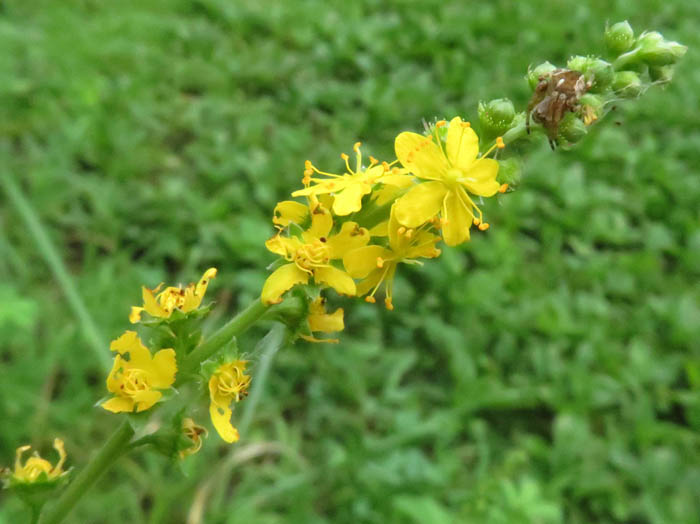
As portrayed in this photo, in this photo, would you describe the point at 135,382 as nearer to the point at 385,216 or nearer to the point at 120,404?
the point at 120,404

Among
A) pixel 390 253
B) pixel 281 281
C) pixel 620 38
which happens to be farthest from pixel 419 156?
pixel 620 38

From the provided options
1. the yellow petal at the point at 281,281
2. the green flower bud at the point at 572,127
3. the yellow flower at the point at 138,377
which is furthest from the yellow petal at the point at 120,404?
the green flower bud at the point at 572,127

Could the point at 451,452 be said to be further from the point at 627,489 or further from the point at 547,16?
the point at 547,16

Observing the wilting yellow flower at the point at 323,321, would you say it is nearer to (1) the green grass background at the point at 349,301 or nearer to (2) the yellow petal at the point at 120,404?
(2) the yellow petal at the point at 120,404

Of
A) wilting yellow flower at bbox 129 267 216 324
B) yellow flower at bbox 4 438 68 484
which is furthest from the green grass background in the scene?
wilting yellow flower at bbox 129 267 216 324

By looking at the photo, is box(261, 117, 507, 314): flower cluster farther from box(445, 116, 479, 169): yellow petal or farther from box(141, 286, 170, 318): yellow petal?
box(141, 286, 170, 318): yellow petal

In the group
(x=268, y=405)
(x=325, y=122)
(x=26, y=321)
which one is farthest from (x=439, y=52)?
(x=26, y=321)
